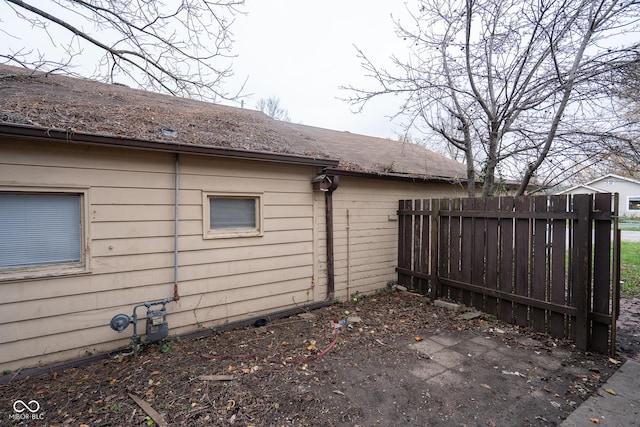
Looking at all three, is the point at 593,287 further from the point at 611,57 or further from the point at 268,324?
the point at 268,324

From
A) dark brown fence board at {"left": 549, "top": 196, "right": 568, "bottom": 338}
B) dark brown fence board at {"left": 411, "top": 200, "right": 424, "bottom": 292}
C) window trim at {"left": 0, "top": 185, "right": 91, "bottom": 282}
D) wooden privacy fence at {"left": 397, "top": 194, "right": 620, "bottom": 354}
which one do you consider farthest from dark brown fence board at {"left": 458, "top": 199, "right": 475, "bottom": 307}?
window trim at {"left": 0, "top": 185, "right": 91, "bottom": 282}

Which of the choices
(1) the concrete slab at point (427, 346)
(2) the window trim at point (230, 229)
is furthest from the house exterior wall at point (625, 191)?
(2) the window trim at point (230, 229)

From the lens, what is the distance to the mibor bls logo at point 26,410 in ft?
7.92

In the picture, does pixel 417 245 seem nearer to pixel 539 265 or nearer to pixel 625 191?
pixel 539 265

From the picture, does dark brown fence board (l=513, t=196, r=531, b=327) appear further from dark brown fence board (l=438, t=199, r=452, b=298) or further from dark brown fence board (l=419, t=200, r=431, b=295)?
dark brown fence board (l=419, t=200, r=431, b=295)

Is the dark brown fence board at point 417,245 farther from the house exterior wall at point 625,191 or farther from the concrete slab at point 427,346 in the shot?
the house exterior wall at point 625,191

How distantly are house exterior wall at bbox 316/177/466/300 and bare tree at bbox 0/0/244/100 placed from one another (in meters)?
2.60

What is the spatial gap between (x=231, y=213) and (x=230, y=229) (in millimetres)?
228

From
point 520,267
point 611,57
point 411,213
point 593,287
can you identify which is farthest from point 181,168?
point 611,57

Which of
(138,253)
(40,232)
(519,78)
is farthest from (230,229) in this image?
(519,78)

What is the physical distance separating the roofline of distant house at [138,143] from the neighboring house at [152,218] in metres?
0.01

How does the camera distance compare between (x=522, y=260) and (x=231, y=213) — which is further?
(x=231, y=213)

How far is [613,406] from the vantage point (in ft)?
8.18

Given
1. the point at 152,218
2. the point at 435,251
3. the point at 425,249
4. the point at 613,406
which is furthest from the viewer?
the point at 425,249
